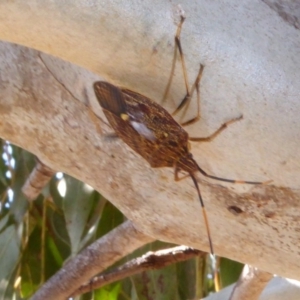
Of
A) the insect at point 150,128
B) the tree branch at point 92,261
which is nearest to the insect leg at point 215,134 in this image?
the insect at point 150,128

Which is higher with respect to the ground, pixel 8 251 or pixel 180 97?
pixel 180 97

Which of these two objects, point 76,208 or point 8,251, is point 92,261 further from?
point 8,251

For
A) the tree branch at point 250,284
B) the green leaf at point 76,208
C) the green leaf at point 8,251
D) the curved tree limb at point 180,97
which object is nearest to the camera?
the curved tree limb at point 180,97

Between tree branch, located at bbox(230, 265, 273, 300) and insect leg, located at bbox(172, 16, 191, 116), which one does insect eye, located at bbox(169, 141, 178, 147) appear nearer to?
insect leg, located at bbox(172, 16, 191, 116)

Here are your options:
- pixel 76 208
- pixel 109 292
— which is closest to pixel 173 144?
pixel 76 208

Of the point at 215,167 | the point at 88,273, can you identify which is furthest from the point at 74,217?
the point at 215,167

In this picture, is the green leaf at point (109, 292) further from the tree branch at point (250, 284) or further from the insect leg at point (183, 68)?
the insect leg at point (183, 68)

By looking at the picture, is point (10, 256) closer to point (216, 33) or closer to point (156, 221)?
point (156, 221)

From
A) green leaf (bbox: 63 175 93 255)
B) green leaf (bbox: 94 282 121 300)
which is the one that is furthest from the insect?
green leaf (bbox: 94 282 121 300)
